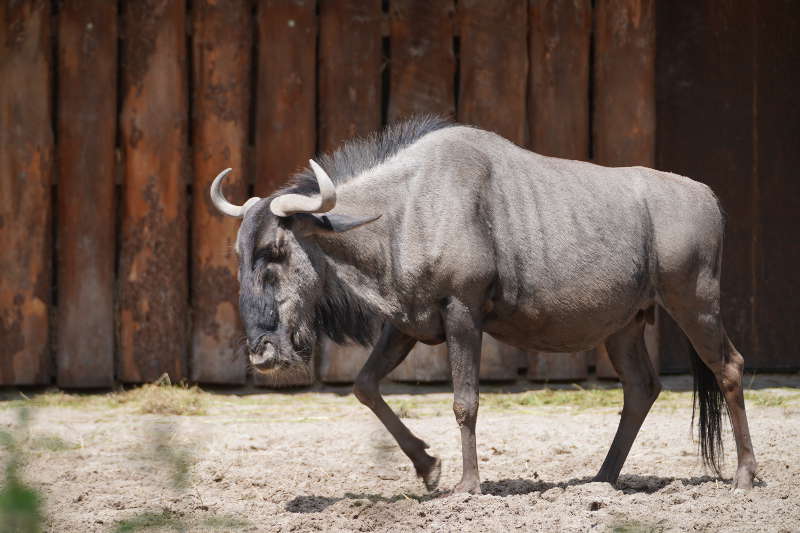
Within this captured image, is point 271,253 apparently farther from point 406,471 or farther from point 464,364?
point 406,471

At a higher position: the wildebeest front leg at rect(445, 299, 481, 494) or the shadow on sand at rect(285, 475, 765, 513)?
the wildebeest front leg at rect(445, 299, 481, 494)

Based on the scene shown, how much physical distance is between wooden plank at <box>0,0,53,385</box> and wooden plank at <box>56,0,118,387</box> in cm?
12

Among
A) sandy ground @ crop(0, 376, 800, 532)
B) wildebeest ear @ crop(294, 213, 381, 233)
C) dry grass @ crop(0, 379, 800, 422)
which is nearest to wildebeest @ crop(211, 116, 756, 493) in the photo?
wildebeest ear @ crop(294, 213, 381, 233)

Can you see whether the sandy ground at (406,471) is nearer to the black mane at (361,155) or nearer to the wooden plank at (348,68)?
the black mane at (361,155)

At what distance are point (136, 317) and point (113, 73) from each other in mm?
1814

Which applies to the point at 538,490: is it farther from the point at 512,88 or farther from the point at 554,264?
the point at 512,88

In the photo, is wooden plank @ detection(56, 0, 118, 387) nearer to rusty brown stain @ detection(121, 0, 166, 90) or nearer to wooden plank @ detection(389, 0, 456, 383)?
rusty brown stain @ detection(121, 0, 166, 90)

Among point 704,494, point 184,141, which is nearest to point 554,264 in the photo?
point 704,494

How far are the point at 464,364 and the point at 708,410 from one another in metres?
1.49

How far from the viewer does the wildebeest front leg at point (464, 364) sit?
4797 millimetres

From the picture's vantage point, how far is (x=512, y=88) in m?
7.99

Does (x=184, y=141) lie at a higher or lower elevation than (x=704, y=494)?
higher

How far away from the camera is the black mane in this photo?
507cm

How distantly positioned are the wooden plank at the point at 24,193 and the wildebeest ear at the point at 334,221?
3650 millimetres
